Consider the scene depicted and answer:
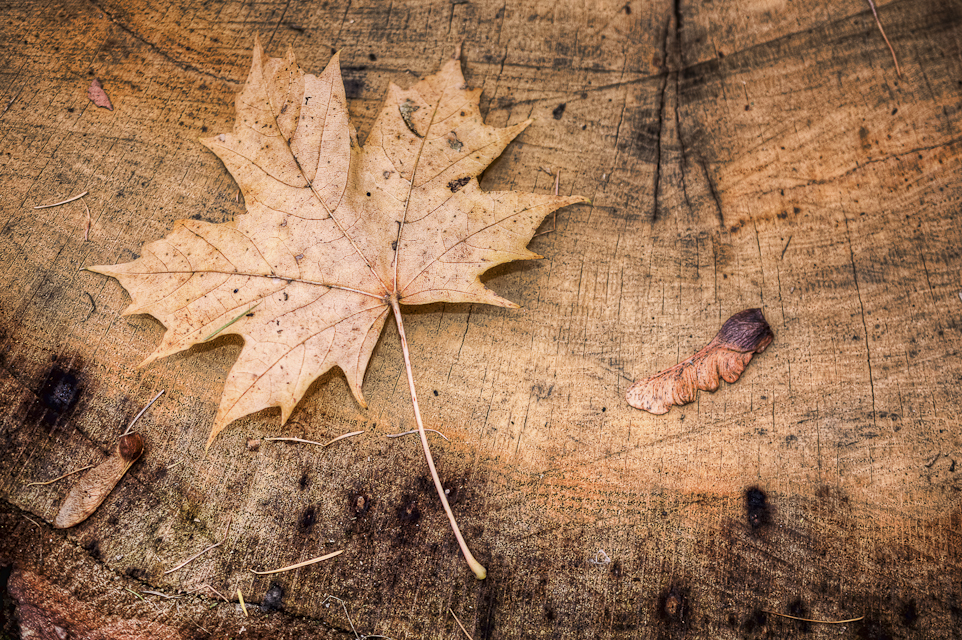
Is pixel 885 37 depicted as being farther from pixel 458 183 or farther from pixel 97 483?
pixel 97 483

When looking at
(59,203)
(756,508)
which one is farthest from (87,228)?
(756,508)

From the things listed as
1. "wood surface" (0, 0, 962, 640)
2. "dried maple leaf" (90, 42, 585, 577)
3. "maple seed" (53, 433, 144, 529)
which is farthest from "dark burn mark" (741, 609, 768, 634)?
"maple seed" (53, 433, 144, 529)

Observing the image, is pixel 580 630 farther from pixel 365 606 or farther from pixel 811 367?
pixel 811 367

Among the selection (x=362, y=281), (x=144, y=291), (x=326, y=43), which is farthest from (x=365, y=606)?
(x=326, y=43)

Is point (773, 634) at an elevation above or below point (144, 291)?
below

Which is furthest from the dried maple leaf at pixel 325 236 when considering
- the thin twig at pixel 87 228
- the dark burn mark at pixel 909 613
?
the dark burn mark at pixel 909 613

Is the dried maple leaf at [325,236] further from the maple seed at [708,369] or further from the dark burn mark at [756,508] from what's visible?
the dark burn mark at [756,508]
